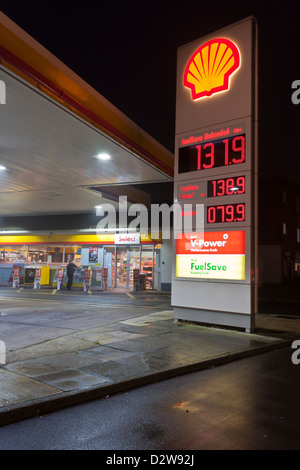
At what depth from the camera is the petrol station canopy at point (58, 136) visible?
7.82 m

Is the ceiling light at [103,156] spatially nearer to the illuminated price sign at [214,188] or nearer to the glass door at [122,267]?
the illuminated price sign at [214,188]

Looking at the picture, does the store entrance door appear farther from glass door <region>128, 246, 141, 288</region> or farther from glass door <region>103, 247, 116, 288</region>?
glass door <region>103, 247, 116, 288</region>

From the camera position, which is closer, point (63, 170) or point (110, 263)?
point (63, 170)

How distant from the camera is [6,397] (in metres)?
4.49

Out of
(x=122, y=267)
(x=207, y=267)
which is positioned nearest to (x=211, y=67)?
(x=207, y=267)

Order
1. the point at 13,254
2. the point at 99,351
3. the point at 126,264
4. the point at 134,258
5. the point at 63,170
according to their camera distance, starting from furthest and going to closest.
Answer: the point at 13,254 → the point at 126,264 → the point at 134,258 → the point at 63,170 → the point at 99,351

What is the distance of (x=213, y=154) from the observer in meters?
9.97

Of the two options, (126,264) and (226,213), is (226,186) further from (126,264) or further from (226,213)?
(126,264)

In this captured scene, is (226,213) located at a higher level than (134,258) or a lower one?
higher

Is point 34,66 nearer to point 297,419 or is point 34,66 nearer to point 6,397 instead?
point 6,397

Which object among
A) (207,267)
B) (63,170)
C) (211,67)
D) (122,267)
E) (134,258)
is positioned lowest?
(122,267)

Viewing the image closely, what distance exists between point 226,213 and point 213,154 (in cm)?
171

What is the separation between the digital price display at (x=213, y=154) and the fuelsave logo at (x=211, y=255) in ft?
6.20

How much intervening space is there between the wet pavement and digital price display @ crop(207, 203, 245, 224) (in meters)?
2.93
